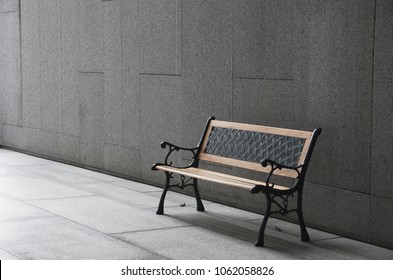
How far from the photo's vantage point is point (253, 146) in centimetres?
738

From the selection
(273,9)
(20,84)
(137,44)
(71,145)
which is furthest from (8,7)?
(273,9)

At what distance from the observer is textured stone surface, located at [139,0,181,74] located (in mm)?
8844

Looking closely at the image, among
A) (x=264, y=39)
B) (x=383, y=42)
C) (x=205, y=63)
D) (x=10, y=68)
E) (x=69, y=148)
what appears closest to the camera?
(x=383, y=42)

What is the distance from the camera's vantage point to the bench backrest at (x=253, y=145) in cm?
679

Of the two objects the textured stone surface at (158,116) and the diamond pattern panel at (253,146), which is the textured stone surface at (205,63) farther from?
the diamond pattern panel at (253,146)

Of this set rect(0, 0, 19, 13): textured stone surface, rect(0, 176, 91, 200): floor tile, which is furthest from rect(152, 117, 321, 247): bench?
rect(0, 0, 19, 13): textured stone surface

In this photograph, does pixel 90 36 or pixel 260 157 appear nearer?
pixel 260 157

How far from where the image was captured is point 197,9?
843 cm

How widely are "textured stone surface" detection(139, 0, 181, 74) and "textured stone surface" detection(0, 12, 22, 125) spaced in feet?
13.5

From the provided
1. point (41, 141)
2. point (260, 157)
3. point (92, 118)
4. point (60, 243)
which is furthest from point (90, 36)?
point (60, 243)

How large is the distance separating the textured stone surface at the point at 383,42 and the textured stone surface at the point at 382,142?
93 mm

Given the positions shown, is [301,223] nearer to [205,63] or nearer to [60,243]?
[60,243]

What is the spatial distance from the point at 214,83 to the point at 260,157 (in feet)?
4.25

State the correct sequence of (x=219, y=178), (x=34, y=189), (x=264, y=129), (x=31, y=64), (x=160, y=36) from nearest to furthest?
(x=219, y=178) < (x=264, y=129) < (x=34, y=189) < (x=160, y=36) < (x=31, y=64)
